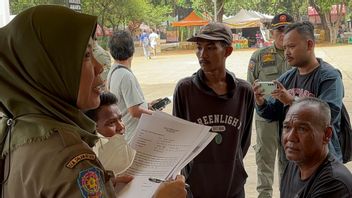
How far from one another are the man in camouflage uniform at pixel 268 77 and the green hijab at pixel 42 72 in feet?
9.30

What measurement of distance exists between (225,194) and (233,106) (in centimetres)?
44

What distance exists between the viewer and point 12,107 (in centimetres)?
111

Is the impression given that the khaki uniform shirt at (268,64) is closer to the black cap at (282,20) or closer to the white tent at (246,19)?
the black cap at (282,20)

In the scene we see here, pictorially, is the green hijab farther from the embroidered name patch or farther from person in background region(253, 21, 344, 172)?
person in background region(253, 21, 344, 172)

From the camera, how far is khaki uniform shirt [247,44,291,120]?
3.83 metres

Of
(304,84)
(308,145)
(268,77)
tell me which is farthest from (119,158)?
(268,77)

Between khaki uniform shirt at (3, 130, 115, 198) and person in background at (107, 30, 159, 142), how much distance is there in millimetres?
2068

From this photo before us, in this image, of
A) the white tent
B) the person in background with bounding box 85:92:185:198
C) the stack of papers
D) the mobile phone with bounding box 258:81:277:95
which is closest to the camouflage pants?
the mobile phone with bounding box 258:81:277:95

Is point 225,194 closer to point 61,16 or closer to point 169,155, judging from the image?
point 169,155

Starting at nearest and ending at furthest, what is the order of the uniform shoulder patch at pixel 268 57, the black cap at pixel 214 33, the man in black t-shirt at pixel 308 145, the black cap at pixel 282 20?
the man in black t-shirt at pixel 308 145, the black cap at pixel 214 33, the black cap at pixel 282 20, the uniform shoulder patch at pixel 268 57

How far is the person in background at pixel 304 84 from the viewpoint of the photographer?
2.59 m

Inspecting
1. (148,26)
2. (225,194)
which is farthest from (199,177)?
(148,26)

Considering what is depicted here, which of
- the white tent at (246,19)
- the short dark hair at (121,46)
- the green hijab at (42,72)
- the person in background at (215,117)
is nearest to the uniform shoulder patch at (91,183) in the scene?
the green hijab at (42,72)

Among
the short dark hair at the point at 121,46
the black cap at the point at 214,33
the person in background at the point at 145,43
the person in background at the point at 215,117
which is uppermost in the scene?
the black cap at the point at 214,33
